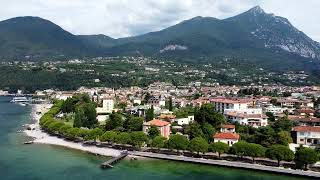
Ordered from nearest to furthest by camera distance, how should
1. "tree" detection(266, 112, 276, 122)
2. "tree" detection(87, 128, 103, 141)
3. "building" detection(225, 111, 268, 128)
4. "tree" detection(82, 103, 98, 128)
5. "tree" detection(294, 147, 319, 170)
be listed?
"tree" detection(294, 147, 319, 170) → "tree" detection(87, 128, 103, 141) → "building" detection(225, 111, 268, 128) → "tree" detection(82, 103, 98, 128) → "tree" detection(266, 112, 276, 122)

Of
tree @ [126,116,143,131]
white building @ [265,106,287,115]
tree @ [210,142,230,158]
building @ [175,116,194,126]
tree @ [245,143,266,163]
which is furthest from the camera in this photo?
white building @ [265,106,287,115]

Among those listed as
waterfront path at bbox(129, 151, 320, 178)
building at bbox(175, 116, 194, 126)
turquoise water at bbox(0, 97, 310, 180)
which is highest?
building at bbox(175, 116, 194, 126)

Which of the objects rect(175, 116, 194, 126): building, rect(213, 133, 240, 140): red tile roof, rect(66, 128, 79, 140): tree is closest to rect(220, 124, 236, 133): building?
rect(213, 133, 240, 140): red tile roof

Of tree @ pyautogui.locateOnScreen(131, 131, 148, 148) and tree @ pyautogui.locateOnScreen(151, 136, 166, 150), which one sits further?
tree @ pyautogui.locateOnScreen(131, 131, 148, 148)

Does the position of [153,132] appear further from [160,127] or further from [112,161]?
[112,161]

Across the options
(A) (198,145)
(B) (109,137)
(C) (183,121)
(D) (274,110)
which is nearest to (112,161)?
(B) (109,137)

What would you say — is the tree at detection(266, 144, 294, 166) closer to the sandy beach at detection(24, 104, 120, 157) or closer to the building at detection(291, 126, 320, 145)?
the building at detection(291, 126, 320, 145)

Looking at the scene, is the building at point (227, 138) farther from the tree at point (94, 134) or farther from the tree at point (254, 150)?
the tree at point (94, 134)
